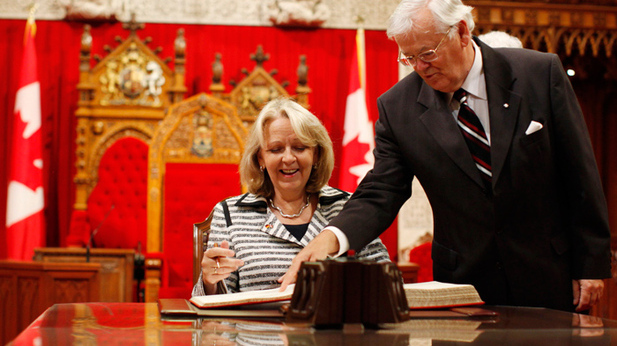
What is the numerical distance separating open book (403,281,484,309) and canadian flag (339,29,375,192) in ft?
14.6

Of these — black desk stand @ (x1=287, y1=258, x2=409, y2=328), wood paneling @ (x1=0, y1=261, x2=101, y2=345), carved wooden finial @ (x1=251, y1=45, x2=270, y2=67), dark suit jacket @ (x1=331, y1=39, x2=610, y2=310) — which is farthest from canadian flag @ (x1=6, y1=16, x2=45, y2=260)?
black desk stand @ (x1=287, y1=258, x2=409, y2=328)

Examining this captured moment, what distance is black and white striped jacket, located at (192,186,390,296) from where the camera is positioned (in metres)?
1.90

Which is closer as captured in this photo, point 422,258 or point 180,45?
point 422,258

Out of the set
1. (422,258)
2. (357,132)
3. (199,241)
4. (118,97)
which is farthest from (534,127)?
(118,97)

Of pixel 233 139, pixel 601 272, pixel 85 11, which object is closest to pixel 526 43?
pixel 233 139

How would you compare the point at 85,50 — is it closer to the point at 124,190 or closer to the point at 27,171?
the point at 27,171

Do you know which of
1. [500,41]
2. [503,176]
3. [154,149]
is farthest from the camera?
[154,149]

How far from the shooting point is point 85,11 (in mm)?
6281

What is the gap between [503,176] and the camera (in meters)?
1.72

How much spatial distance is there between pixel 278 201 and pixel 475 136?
2.15 feet

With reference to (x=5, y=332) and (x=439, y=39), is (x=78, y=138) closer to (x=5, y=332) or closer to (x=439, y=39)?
(x=5, y=332)

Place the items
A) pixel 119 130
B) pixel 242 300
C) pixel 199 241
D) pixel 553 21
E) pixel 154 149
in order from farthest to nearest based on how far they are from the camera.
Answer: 1. pixel 553 21
2. pixel 119 130
3. pixel 154 149
4. pixel 199 241
5. pixel 242 300

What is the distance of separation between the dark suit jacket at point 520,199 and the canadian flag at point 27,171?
439 centimetres

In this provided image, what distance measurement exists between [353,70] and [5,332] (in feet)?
11.8
